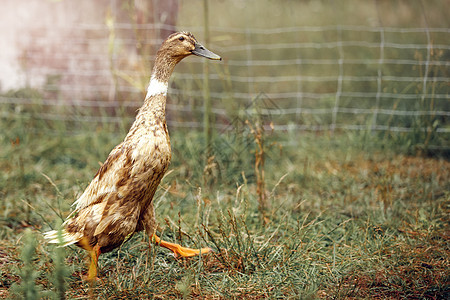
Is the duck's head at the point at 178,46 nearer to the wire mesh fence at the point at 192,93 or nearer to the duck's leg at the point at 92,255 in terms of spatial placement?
the duck's leg at the point at 92,255

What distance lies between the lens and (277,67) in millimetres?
7691

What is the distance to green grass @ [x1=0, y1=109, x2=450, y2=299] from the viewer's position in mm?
2482

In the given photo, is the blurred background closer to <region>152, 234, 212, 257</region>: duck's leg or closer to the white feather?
the white feather

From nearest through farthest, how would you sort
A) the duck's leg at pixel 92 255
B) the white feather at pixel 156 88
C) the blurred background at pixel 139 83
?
1. the duck's leg at pixel 92 255
2. the white feather at pixel 156 88
3. the blurred background at pixel 139 83

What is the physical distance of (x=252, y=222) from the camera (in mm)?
3404

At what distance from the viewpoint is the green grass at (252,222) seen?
2.48 meters

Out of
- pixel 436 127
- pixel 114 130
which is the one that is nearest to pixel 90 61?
pixel 114 130

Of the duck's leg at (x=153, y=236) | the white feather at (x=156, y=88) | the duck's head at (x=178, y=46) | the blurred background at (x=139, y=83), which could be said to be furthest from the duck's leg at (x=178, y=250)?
the blurred background at (x=139, y=83)

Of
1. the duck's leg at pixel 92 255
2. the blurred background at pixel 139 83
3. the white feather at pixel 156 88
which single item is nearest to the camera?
the duck's leg at pixel 92 255

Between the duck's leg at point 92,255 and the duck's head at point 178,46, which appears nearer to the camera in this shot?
the duck's leg at point 92,255

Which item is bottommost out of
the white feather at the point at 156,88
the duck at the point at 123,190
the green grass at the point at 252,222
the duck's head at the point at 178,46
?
the green grass at the point at 252,222

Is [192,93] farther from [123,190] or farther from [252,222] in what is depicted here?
[123,190]

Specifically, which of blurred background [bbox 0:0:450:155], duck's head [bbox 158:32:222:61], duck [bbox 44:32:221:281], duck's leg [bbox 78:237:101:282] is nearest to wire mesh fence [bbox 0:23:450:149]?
blurred background [bbox 0:0:450:155]

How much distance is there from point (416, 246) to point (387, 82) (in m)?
3.07
